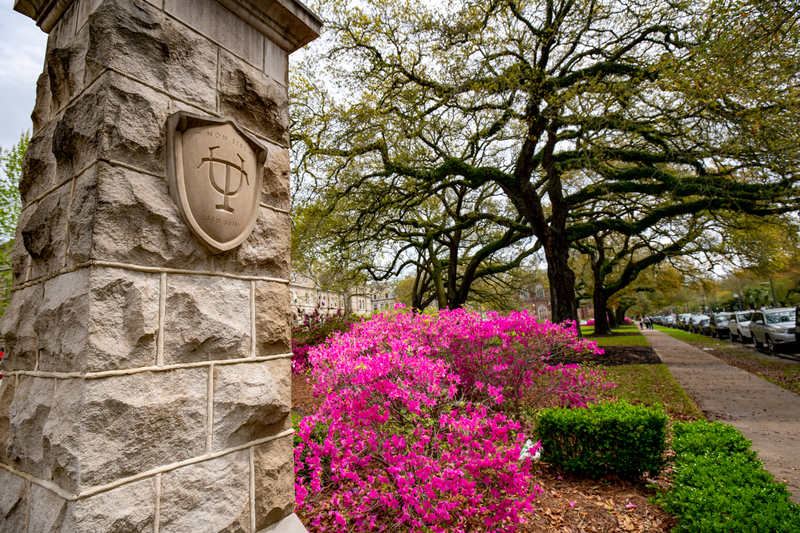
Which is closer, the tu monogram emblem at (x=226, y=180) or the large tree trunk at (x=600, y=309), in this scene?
the tu monogram emblem at (x=226, y=180)

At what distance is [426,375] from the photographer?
4.04m

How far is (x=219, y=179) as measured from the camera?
2.02m

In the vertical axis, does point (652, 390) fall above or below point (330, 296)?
below

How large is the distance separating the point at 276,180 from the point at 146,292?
99cm

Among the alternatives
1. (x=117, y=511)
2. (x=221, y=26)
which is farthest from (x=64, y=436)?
(x=221, y=26)

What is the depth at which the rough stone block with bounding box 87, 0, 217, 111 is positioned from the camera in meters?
1.76

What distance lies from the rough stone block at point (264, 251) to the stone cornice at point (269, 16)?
3.74 ft

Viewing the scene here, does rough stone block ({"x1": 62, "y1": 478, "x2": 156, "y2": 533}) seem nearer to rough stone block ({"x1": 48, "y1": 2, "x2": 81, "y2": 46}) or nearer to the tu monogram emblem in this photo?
the tu monogram emblem

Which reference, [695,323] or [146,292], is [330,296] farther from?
[146,292]

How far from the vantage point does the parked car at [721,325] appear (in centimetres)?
2359

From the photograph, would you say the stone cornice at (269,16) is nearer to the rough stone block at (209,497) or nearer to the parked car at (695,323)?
the rough stone block at (209,497)

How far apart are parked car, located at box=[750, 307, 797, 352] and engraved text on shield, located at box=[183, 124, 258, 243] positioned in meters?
19.1

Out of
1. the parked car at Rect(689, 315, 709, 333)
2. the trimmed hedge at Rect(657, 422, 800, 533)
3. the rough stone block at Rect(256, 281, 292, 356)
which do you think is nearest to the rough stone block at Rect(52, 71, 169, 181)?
the rough stone block at Rect(256, 281, 292, 356)

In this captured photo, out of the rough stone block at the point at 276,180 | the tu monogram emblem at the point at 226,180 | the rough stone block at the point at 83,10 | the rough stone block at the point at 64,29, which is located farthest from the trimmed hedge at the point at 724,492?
the rough stone block at the point at 64,29
